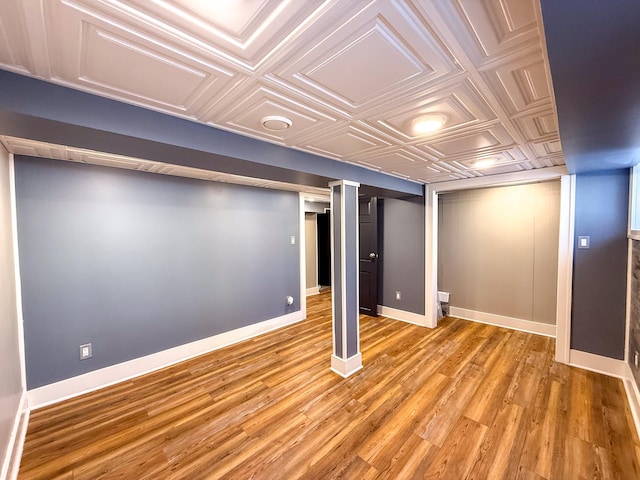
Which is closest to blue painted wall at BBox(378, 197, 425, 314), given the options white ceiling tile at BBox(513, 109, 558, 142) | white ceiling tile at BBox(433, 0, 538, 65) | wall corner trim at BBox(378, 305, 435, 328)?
wall corner trim at BBox(378, 305, 435, 328)

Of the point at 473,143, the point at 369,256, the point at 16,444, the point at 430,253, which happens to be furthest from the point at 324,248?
the point at 16,444

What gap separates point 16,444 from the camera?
1.86 metres

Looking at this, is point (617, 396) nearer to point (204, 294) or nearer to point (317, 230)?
point (204, 294)

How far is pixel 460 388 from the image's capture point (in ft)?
8.54

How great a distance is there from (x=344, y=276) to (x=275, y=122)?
171 cm

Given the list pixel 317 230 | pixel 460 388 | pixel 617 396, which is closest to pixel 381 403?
pixel 460 388

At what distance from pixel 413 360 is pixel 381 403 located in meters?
0.95

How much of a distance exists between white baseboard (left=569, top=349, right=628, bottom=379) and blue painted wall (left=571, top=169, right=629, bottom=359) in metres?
0.05

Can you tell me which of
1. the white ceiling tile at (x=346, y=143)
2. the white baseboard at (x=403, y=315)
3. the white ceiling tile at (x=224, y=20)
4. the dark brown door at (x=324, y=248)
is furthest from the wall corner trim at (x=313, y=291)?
the white ceiling tile at (x=224, y=20)

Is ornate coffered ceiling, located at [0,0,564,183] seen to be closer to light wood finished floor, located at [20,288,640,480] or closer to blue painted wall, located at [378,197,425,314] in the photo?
light wood finished floor, located at [20,288,640,480]

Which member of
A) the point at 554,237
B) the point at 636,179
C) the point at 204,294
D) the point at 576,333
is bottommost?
the point at 576,333

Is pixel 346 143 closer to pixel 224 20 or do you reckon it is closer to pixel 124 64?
pixel 224 20

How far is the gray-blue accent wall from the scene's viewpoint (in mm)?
2428

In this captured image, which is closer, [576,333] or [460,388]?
[460,388]
